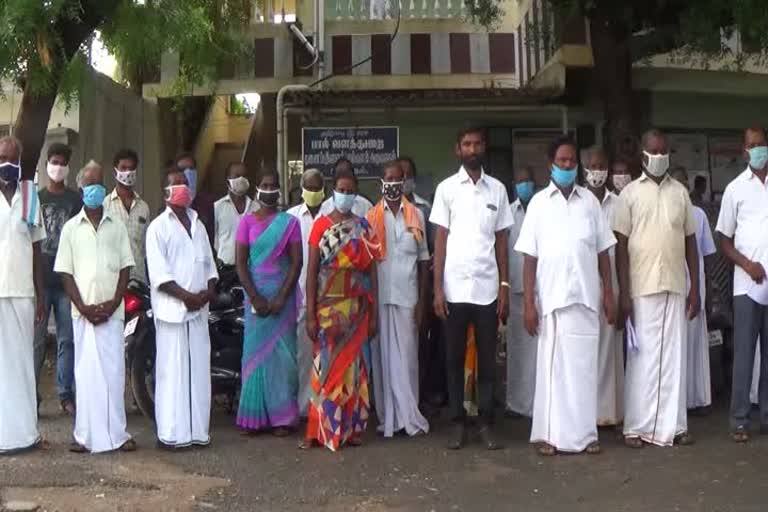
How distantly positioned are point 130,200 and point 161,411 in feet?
6.25

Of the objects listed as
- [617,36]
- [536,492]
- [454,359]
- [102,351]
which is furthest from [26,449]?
[617,36]

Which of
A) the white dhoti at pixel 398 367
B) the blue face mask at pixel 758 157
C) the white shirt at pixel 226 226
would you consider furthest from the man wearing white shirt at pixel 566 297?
the white shirt at pixel 226 226

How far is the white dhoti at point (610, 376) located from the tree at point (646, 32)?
107 inches

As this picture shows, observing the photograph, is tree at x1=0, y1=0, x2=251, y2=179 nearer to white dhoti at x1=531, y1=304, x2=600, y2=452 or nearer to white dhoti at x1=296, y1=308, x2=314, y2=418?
white dhoti at x1=296, y1=308, x2=314, y2=418

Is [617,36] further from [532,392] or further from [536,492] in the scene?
[536,492]

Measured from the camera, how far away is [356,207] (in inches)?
295

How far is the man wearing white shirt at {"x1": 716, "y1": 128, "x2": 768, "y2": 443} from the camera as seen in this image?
6480mm

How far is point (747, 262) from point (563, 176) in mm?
1458

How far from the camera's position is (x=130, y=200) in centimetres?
744

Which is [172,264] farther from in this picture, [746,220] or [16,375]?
[746,220]

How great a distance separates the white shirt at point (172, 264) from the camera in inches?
247

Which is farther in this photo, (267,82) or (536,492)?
(267,82)

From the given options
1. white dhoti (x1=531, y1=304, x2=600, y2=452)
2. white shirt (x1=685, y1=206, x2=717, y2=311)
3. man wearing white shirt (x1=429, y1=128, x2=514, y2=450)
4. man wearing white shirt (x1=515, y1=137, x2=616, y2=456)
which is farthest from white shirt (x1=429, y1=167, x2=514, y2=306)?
white shirt (x1=685, y1=206, x2=717, y2=311)

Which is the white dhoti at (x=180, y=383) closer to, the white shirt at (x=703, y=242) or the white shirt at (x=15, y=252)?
the white shirt at (x=15, y=252)
